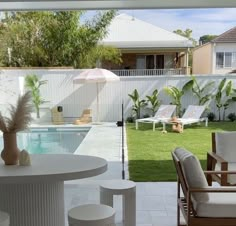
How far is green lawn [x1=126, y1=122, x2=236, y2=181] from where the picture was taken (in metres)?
6.09

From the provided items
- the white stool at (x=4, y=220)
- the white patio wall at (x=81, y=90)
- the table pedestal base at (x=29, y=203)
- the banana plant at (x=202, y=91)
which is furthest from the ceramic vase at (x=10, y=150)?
the banana plant at (x=202, y=91)

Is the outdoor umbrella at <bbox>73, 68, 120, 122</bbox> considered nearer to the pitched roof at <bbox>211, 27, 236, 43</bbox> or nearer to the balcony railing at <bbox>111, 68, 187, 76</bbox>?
the balcony railing at <bbox>111, 68, 187, 76</bbox>

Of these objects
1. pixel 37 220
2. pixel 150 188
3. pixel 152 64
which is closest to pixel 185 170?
pixel 37 220

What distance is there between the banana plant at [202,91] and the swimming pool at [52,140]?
151 inches

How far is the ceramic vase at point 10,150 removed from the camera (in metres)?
3.06

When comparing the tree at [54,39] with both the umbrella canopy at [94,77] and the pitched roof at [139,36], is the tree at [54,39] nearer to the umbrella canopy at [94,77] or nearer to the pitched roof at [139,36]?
the pitched roof at [139,36]

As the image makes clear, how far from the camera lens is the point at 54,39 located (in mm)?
14938

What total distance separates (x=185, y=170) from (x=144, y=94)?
9.52 m

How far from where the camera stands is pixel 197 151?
794 cm

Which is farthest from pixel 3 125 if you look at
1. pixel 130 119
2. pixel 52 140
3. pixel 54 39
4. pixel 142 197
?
pixel 54 39

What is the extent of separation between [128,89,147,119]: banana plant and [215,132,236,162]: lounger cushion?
7.27 meters

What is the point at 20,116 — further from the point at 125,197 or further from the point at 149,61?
the point at 149,61

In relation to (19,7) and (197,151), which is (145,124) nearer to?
(197,151)

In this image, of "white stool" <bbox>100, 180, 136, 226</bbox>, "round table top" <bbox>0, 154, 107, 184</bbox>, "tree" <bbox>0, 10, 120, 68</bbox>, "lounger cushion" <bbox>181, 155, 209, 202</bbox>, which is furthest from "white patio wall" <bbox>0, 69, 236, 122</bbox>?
"lounger cushion" <bbox>181, 155, 209, 202</bbox>
